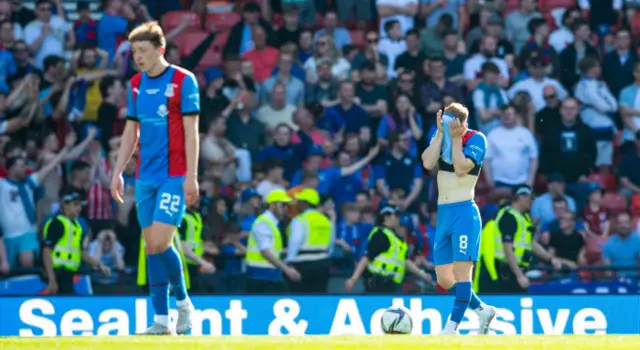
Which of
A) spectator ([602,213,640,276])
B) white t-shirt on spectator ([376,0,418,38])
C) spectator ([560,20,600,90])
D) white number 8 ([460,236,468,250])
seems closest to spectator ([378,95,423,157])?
white t-shirt on spectator ([376,0,418,38])

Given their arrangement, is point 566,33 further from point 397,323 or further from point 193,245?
point 397,323

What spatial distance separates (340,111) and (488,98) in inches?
71.0

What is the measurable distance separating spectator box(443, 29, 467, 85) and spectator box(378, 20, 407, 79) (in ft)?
1.80

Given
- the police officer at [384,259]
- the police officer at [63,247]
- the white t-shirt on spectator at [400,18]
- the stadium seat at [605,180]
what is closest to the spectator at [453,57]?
the white t-shirt on spectator at [400,18]

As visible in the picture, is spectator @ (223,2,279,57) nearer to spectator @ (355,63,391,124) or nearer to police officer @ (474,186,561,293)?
spectator @ (355,63,391,124)

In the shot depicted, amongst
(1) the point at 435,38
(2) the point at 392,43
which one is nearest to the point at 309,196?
(2) the point at 392,43

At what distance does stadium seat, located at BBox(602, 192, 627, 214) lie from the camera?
1652 centimetres

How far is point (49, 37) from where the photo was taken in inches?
673

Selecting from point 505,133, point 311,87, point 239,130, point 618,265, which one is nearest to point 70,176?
point 239,130

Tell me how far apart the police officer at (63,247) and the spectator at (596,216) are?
5.95 m

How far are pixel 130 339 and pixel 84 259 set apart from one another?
5854mm

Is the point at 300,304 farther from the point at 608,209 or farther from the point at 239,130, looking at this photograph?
the point at 608,209

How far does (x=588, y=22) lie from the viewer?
59.6 feet

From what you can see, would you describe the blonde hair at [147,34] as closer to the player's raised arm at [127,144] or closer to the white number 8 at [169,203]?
the player's raised arm at [127,144]
